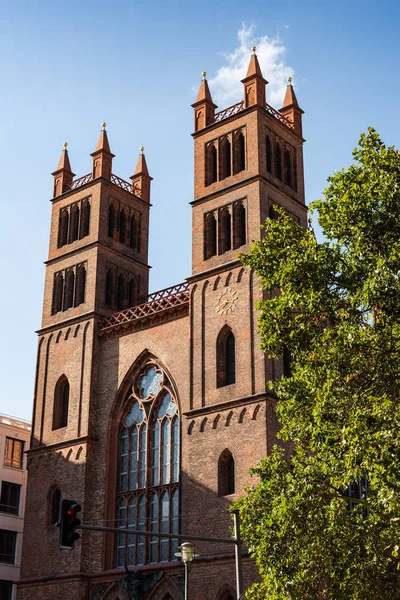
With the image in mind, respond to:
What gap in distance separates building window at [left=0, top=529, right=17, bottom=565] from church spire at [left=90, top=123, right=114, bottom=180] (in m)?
22.1

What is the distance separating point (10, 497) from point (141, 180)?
829 inches

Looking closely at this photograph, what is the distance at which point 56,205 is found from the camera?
4641 cm

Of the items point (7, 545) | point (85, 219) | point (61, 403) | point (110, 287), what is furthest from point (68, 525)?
point (7, 545)

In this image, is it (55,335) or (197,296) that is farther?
(55,335)

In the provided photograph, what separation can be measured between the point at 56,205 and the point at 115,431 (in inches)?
529

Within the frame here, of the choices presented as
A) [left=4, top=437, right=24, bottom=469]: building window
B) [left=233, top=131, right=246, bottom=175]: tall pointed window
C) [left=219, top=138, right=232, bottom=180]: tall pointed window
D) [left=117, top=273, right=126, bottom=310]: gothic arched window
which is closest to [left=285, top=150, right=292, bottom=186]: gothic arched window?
[left=233, top=131, right=246, bottom=175]: tall pointed window

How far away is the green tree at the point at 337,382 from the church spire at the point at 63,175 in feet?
83.4

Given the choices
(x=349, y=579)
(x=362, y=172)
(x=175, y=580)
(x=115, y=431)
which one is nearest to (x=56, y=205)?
(x=115, y=431)

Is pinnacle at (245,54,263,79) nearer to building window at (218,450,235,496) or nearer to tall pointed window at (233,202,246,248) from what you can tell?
tall pointed window at (233,202,246,248)

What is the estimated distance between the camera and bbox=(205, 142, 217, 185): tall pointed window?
1567 inches

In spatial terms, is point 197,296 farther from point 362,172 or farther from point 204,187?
point 362,172

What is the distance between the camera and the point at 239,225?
123 ft

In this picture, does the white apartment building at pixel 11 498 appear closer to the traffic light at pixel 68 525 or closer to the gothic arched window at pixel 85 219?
the gothic arched window at pixel 85 219

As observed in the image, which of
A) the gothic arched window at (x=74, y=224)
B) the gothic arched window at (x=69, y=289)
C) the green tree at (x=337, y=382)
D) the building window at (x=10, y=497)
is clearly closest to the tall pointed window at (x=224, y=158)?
the gothic arched window at (x=74, y=224)
